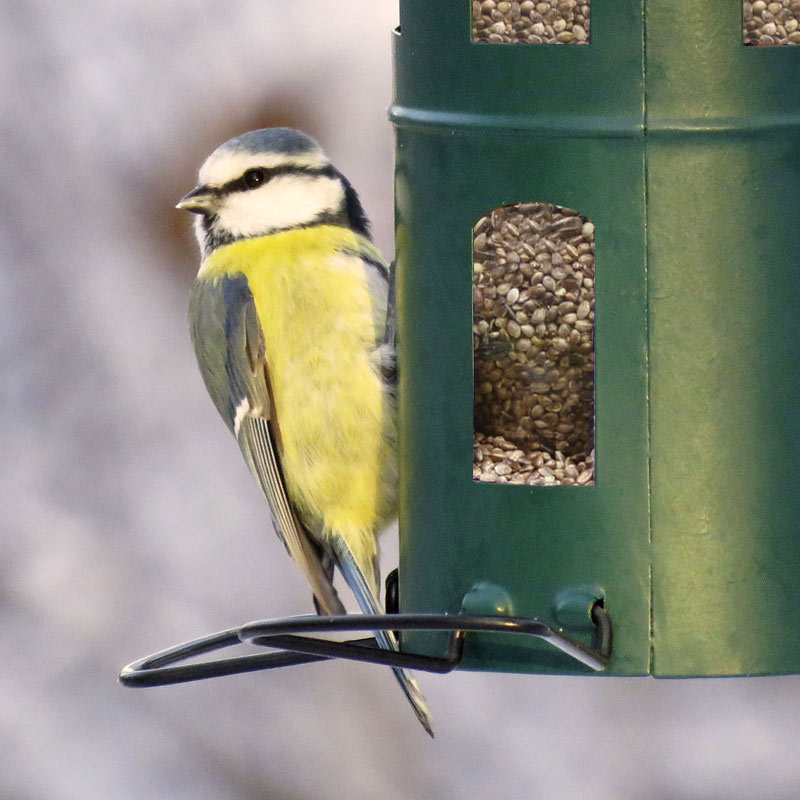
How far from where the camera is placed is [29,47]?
5.75 metres

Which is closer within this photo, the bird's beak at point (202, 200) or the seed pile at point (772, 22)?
the seed pile at point (772, 22)

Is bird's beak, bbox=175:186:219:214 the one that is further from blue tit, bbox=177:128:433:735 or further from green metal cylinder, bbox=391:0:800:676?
green metal cylinder, bbox=391:0:800:676

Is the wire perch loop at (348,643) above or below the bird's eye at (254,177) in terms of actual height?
below

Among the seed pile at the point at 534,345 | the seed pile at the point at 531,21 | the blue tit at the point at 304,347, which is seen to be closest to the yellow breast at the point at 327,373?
the blue tit at the point at 304,347

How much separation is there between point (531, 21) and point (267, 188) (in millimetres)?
891

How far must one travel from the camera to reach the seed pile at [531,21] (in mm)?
3027

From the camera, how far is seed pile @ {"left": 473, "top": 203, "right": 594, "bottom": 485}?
3109 mm

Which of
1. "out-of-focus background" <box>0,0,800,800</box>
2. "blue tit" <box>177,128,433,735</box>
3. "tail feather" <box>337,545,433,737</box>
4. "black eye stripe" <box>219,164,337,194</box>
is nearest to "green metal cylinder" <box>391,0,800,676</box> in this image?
"tail feather" <box>337,545,433,737</box>

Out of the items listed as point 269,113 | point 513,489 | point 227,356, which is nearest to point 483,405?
point 513,489

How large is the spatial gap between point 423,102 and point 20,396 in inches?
118

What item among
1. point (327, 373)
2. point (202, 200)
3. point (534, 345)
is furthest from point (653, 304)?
point (202, 200)

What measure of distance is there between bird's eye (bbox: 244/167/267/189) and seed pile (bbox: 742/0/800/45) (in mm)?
1115

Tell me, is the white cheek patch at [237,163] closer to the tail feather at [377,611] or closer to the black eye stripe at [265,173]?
the black eye stripe at [265,173]

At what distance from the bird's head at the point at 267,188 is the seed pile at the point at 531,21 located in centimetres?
78
